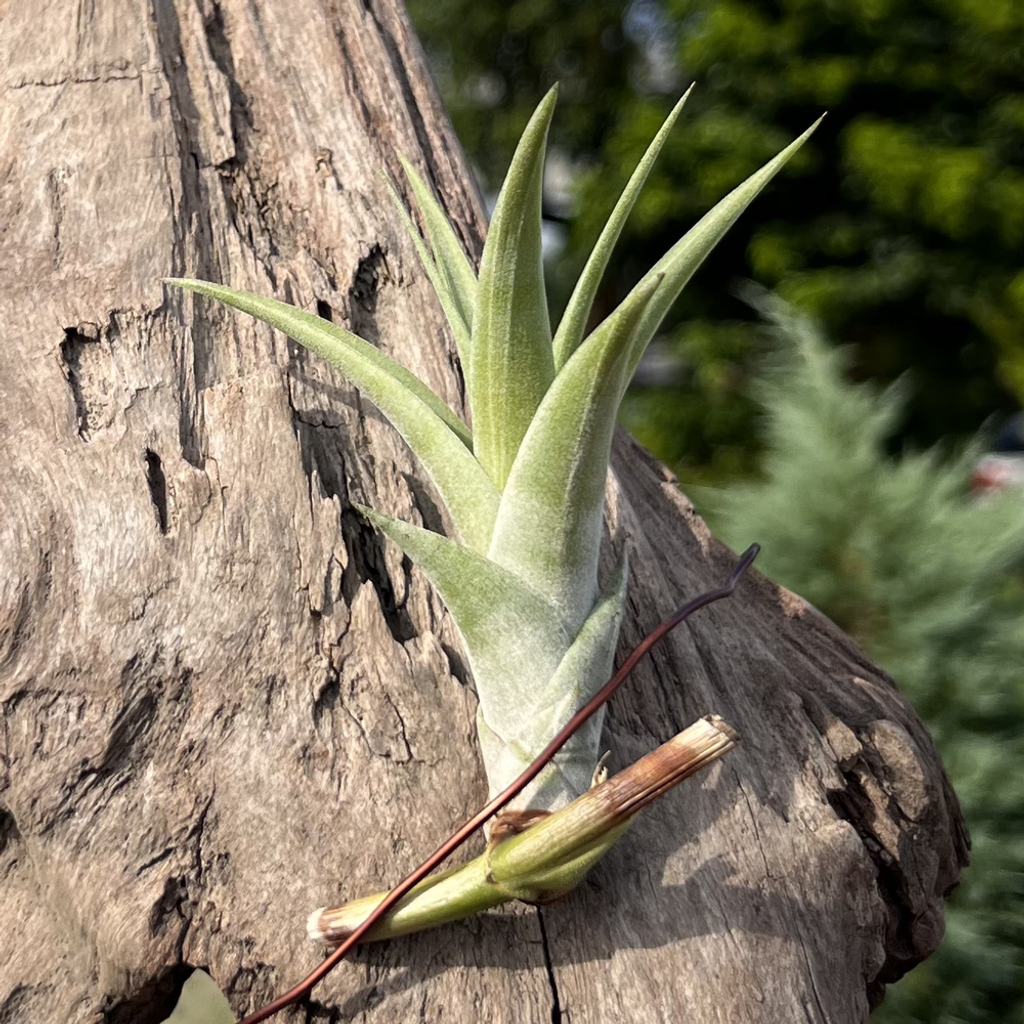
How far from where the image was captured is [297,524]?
123cm

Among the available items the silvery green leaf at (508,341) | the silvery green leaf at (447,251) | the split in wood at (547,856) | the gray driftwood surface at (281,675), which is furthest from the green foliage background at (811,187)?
Result: the split in wood at (547,856)

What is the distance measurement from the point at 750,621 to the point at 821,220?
5.98 metres

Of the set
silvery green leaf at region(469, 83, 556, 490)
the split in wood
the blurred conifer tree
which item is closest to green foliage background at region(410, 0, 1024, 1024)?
the blurred conifer tree

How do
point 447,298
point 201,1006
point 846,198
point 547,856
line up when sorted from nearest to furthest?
point 547,856 < point 447,298 < point 201,1006 < point 846,198

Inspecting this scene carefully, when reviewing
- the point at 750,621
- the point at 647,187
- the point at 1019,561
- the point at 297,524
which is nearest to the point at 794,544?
the point at 1019,561

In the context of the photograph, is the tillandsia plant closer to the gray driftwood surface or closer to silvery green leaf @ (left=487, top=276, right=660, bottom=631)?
silvery green leaf @ (left=487, top=276, right=660, bottom=631)

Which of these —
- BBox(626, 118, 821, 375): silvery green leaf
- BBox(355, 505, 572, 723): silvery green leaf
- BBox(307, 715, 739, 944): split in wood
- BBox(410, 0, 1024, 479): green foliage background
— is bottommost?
BBox(410, 0, 1024, 479): green foliage background

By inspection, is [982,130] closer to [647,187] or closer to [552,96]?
[647,187]

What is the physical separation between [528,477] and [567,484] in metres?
0.04

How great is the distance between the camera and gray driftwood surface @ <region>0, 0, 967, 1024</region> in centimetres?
103

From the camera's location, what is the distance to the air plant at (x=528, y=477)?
3.10 ft

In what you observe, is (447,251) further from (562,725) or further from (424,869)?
(424,869)

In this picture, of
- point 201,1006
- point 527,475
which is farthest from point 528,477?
point 201,1006

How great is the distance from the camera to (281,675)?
1137 millimetres
